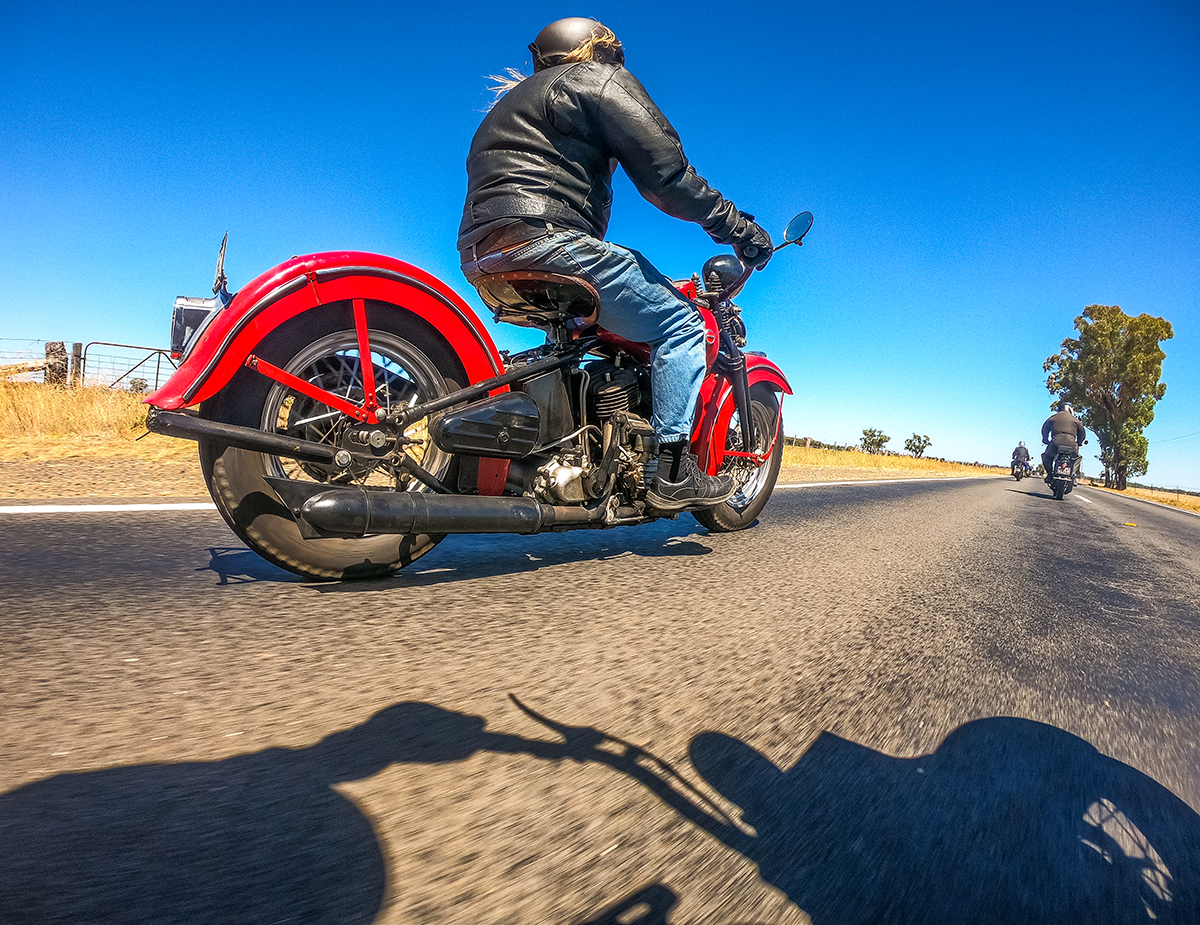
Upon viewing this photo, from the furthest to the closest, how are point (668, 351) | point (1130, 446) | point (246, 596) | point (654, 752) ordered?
point (1130, 446) < point (668, 351) < point (246, 596) < point (654, 752)

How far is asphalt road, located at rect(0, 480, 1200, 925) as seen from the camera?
2.53 ft

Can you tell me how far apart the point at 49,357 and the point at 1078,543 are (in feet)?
49.7

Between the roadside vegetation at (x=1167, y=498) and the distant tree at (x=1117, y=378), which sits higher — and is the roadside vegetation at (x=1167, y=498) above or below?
below

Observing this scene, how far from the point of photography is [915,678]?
A: 5.50 feet

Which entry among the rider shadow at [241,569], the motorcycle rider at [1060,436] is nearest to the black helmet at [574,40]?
the rider shadow at [241,569]

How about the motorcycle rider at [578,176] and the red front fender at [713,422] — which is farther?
the red front fender at [713,422]

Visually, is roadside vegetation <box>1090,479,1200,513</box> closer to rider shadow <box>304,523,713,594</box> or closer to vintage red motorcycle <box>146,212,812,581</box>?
rider shadow <box>304,523,713,594</box>

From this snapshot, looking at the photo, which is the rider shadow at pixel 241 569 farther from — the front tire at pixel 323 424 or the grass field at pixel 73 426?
the grass field at pixel 73 426

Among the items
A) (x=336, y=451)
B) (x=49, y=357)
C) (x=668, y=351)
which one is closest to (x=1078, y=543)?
(x=668, y=351)

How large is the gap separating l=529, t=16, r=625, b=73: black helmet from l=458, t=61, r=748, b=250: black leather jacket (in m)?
0.12

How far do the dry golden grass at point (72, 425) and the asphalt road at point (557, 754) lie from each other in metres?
3.78

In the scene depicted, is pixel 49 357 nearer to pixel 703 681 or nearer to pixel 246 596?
pixel 246 596

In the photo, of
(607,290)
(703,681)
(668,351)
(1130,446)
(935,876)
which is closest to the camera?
(935,876)

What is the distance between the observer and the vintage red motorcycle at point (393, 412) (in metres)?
1.80
